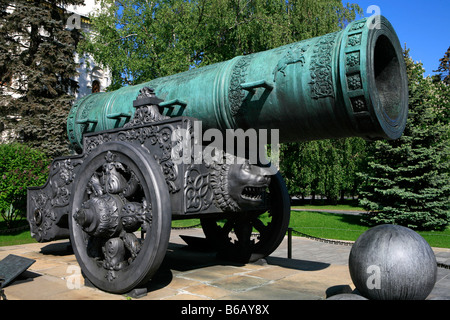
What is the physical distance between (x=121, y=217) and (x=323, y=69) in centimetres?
240

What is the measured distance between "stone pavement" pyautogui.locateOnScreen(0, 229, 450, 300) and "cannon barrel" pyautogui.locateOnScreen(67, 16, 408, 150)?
5.06ft

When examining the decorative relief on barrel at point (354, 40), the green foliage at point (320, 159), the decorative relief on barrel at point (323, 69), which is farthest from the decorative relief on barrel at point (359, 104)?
the green foliage at point (320, 159)

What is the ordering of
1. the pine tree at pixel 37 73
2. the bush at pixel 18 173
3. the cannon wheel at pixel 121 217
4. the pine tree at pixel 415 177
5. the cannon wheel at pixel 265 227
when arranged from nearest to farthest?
the cannon wheel at pixel 121 217
the cannon wheel at pixel 265 227
the bush at pixel 18 173
the pine tree at pixel 415 177
the pine tree at pixel 37 73

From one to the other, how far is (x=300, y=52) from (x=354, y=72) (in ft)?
2.19

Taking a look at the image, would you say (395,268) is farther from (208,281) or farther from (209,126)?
(209,126)

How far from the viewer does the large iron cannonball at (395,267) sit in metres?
3.09

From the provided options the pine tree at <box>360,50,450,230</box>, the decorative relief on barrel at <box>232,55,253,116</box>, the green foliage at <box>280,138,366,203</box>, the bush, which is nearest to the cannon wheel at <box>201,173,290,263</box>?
the decorative relief on barrel at <box>232,55,253,116</box>

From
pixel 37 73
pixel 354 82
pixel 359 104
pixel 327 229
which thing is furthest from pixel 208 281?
pixel 37 73

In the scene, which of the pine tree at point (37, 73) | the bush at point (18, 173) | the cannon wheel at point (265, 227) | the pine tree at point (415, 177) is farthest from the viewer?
the pine tree at point (37, 73)

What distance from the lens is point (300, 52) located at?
11.8ft

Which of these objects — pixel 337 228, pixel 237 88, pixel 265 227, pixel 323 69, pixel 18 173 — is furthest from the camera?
pixel 337 228

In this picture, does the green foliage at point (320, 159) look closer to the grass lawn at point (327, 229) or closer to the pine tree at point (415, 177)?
the grass lawn at point (327, 229)

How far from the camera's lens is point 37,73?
54.2 feet
